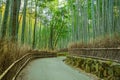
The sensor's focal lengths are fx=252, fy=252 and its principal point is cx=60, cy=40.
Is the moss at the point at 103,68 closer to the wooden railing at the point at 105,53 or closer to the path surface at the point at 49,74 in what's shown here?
the wooden railing at the point at 105,53

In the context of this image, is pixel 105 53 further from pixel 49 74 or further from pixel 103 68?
pixel 49 74

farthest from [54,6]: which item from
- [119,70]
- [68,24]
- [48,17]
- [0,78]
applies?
[0,78]

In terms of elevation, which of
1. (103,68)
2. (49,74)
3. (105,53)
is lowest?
(49,74)

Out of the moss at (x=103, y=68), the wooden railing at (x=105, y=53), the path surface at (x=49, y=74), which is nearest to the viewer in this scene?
the moss at (x=103, y=68)

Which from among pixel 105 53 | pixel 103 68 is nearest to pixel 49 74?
pixel 103 68

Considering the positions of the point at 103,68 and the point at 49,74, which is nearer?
the point at 103,68

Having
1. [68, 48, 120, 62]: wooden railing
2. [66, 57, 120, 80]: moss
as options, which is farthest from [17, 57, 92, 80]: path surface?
[68, 48, 120, 62]: wooden railing

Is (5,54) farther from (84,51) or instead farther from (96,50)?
(84,51)

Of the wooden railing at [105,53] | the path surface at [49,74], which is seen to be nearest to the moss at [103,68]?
the wooden railing at [105,53]

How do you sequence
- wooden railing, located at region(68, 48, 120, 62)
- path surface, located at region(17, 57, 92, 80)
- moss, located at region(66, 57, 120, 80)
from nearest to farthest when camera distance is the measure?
1. moss, located at region(66, 57, 120, 80)
2. wooden railing, located at region(68, 48, 120, 62)
3. path surface, located at region(17, 57, 92, 80)

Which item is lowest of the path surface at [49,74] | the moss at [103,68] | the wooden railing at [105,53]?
the path surface at [49,74]

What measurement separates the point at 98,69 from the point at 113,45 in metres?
1.50

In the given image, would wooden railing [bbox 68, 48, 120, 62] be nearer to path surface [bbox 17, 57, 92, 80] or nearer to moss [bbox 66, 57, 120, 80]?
moss [bbox 66, 57, 120, 80]

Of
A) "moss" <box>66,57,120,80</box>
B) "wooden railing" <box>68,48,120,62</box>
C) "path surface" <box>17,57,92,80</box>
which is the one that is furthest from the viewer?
"path surface" <box>17,57,92,80</box>
